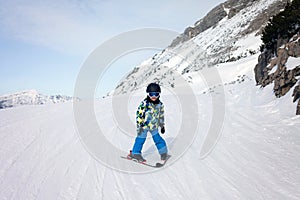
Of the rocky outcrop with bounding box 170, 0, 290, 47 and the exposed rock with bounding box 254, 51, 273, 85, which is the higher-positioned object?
the rocky outcrop with bounding box 170, 0, 290, 47

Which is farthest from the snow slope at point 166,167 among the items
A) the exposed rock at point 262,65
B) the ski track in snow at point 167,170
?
the exposed rock at point 262,65

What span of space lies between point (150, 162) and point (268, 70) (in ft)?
27.7

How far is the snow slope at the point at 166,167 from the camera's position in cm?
326

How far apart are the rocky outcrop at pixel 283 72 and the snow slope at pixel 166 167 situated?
1277 mm

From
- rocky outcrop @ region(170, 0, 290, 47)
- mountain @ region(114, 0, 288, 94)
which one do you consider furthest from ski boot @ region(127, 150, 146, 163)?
rocky outcrop @ region(170, 0, 290, 47)

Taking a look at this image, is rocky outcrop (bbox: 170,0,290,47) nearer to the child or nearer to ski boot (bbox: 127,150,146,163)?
the child

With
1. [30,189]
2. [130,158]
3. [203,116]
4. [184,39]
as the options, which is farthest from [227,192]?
[184,39]

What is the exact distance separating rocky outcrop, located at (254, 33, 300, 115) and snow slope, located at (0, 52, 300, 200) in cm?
128

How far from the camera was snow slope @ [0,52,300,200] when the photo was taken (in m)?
3.26

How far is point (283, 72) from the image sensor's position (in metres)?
8.71

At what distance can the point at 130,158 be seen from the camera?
186 inches

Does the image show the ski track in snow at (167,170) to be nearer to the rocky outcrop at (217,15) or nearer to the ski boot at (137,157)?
the ski boot at (137,157)

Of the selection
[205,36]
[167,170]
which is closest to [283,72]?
[167,170]

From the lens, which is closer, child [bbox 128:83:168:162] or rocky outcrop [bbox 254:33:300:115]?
child [bbox 128:83:168:162]
